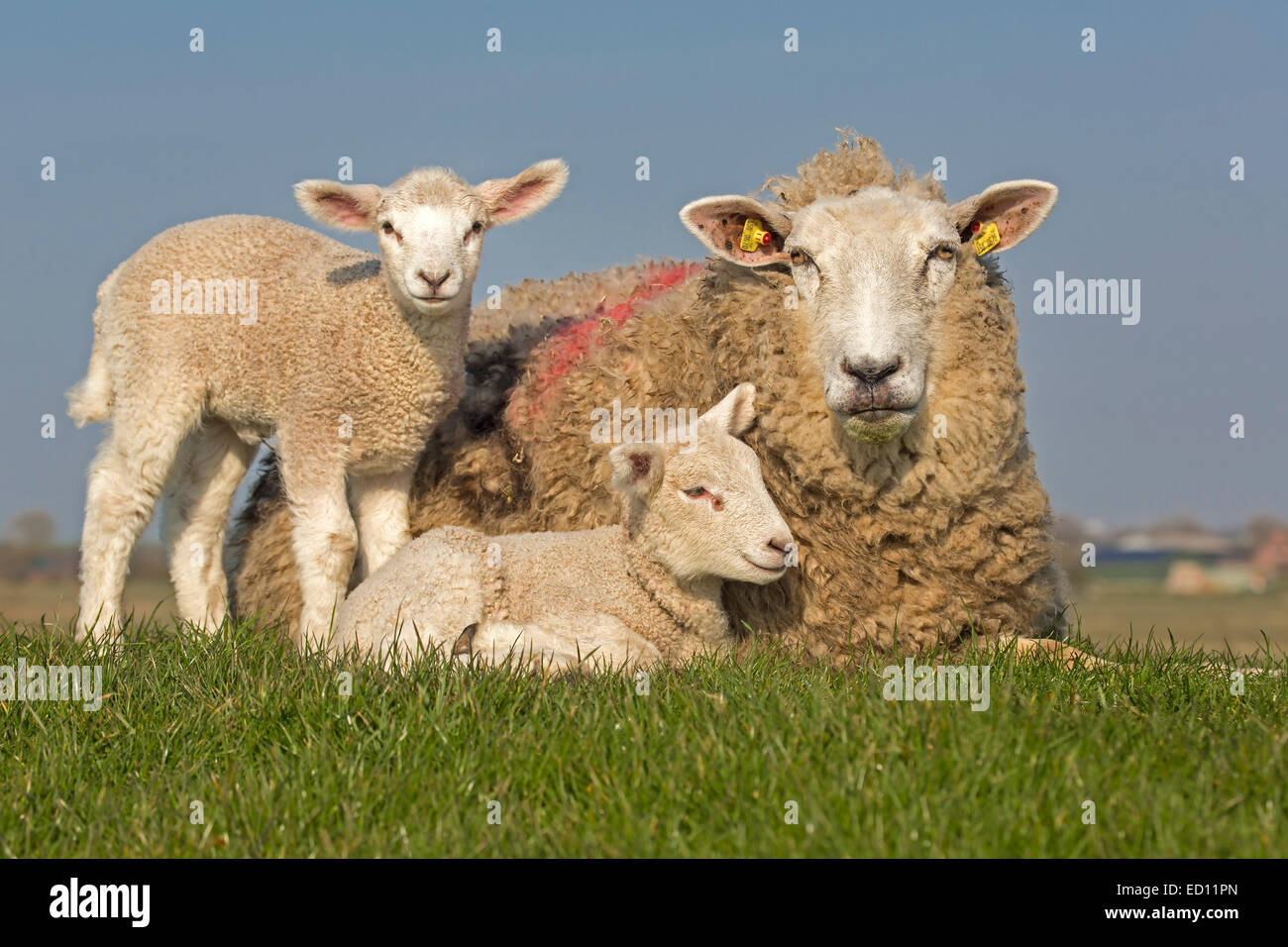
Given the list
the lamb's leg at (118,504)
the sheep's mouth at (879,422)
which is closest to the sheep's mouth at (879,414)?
the sheep's mouth at (879,422)

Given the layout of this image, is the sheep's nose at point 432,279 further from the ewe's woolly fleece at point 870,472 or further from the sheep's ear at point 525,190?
the ewe's woolly fleece at point 870,472

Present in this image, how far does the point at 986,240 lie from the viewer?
582cm

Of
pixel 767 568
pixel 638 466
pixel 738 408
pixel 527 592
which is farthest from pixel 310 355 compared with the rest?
pixel 767 568

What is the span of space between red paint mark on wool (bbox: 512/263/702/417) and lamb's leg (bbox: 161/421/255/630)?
1.63 metres

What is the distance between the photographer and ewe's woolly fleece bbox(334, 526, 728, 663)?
16.9 feet

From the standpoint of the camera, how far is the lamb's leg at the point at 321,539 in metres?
6.04

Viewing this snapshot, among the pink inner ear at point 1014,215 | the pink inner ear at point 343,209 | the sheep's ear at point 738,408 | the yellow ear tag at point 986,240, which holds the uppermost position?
the pink inner ear at point 343,209

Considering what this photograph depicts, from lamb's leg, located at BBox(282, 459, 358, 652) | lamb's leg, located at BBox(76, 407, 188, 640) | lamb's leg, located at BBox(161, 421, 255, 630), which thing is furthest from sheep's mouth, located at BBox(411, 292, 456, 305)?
lamb's leg, located at BBox(161, 421, 255, 630)

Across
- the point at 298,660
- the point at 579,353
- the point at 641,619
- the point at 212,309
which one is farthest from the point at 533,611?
the point at 212,309

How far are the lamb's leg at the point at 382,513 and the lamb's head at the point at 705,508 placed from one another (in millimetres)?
1727

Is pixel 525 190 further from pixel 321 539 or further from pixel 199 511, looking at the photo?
pixel 199 511

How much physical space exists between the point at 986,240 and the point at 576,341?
2087 millimetres

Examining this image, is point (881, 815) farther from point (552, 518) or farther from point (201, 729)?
point (552, 518)

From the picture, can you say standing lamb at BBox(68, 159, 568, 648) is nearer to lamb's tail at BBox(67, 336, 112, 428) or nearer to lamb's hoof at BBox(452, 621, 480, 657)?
lamb's tail at BBox(67, 336, 112, 428)
